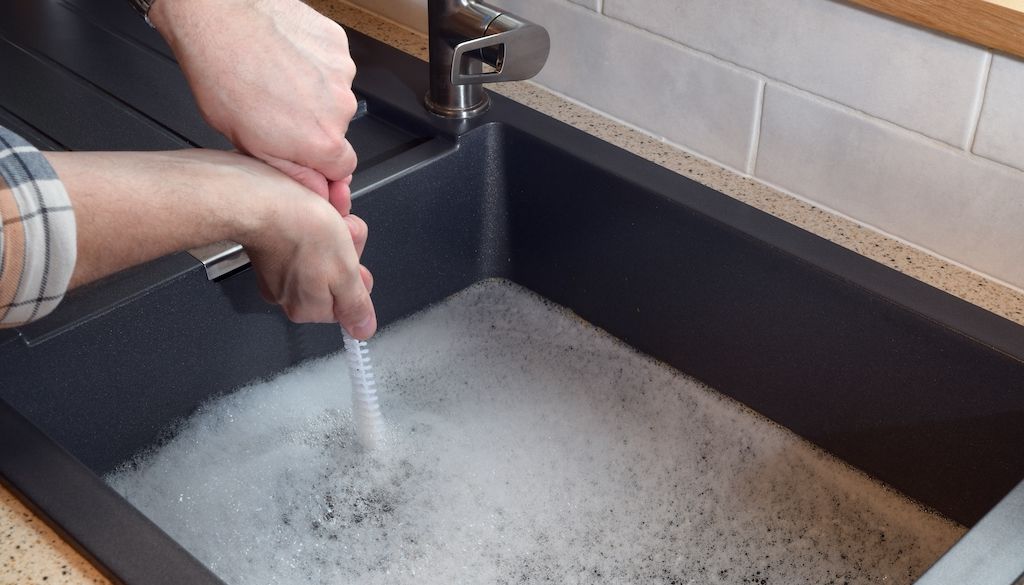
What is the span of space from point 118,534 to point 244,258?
31 centimetres

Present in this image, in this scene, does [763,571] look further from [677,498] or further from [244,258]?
[244,258]

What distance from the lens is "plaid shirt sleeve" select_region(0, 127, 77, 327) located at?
588 mm

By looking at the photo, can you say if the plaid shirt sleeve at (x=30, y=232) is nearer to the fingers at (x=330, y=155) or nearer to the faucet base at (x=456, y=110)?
the fingers at (x=330, y=155)

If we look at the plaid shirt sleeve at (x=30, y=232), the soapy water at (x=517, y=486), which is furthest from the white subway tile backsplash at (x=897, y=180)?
the plaid shirt sleeve at (x=30, y=232)

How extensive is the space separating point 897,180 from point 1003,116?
0.10 metres

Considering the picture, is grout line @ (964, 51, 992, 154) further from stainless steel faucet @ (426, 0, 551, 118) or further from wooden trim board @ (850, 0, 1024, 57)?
stainless steel faucet @ (426, 0, 551, 118)

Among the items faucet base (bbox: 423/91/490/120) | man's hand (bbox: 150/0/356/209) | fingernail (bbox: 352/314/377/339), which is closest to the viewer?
man's hand (bbox: 150/0/356/209)

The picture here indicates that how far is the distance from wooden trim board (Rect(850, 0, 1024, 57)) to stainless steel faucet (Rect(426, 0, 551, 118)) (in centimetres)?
30

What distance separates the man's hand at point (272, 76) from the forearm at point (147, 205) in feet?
0.12

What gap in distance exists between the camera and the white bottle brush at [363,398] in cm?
90

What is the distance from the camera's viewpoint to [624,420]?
997 millimetres

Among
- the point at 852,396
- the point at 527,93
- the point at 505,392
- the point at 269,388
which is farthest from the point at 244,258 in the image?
the point at 852,396

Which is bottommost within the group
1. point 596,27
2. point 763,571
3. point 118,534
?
point 763,571

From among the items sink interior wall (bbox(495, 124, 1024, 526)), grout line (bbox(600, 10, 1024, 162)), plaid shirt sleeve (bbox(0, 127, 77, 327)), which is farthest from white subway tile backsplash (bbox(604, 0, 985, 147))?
plaid shirt sleeve (bbox(0, 127, 77, 327))
